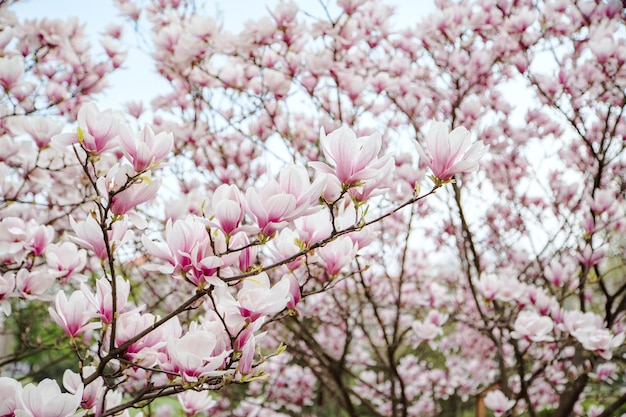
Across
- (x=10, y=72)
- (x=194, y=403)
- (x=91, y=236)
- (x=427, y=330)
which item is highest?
(x=10, y=72)

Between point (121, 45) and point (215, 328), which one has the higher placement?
point (121, 45)

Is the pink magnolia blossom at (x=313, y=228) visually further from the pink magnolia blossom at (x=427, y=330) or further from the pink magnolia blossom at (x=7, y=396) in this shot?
the pink magnolia blossom at (x=427, y=330)

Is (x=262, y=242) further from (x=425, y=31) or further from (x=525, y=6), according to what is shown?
(x=525, y=6)

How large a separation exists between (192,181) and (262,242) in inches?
91.3

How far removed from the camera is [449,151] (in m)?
1.00

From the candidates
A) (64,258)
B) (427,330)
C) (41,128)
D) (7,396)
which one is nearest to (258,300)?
(7,396)

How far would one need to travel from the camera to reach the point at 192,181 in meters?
3.12

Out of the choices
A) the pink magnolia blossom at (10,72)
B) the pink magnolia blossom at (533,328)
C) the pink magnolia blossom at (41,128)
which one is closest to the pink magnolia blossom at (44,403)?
the pink magnolia blossom at (41,128)

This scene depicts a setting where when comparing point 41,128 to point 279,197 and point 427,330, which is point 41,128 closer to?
point 279,197

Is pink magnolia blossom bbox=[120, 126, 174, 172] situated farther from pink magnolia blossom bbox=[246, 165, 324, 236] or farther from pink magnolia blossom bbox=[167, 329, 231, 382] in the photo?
pink magnolia blossom bbox=[167, 329, 231, 382]

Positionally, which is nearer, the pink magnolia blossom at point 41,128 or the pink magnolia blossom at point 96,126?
the pink magnolia blossom at point 96,126

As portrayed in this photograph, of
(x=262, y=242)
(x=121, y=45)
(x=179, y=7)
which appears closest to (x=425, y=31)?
(x=179, y=7)

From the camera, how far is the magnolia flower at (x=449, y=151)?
1.00m

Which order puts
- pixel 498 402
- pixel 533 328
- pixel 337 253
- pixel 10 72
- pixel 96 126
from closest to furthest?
pixel 96 126, pixel 337 253, pixel 10 72, pixel 533 328, pixel 498 402
